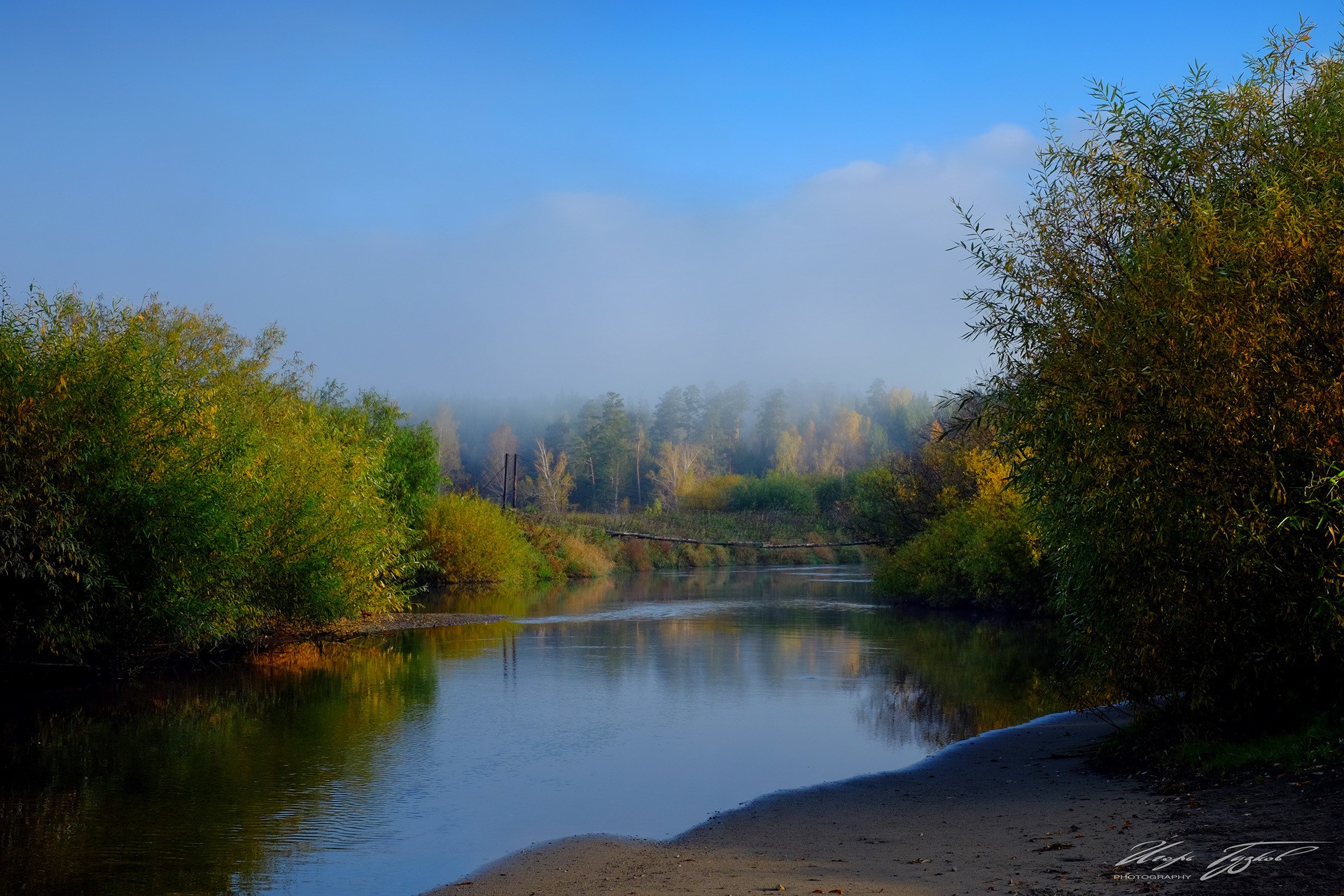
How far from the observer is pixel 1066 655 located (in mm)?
13344

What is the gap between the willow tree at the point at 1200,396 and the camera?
927cm

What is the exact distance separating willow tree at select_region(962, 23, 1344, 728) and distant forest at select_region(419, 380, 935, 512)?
301ft

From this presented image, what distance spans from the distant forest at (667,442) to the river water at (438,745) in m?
79.9

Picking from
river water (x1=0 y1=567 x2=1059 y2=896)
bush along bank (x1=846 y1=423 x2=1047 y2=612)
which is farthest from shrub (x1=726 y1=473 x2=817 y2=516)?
river water (x1=0 y1=567 x2=1059 y2=896)

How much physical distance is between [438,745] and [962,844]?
8260mm

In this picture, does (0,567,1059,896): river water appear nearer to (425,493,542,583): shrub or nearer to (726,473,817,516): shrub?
(425,493,542,583): shrub

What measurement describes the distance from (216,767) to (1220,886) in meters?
11.2

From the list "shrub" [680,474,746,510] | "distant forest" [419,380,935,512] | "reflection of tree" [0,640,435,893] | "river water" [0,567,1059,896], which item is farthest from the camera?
"distant forest" [419,380,935,512]

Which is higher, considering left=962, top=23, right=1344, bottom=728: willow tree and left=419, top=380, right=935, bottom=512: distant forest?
left=419, top=380, right=935, bottom=512: distant forest

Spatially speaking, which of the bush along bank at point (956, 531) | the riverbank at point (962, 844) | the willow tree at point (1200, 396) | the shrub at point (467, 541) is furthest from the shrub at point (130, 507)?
the shrub at point (467, 541)

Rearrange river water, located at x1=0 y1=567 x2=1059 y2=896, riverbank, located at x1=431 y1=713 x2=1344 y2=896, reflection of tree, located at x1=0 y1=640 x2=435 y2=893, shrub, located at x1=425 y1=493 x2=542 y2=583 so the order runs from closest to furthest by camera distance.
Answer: riverbank, located at x1=431 y1=713 x2=1344 y2=896 < reflection of tree, located at x1=0 y1=640 x2=435 y2=893 < river water, located at x1=0 y1=567 x2=1059 y2=896 < shrub, located at x1=425 y1=493 x2=542 y2=583

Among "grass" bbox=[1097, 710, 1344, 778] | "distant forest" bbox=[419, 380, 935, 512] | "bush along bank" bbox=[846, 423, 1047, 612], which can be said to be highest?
"distant forest" bbox=[419, 380, 935, 512]

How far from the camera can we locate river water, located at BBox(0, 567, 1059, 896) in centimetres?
948

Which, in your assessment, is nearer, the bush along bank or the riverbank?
the riverbank
